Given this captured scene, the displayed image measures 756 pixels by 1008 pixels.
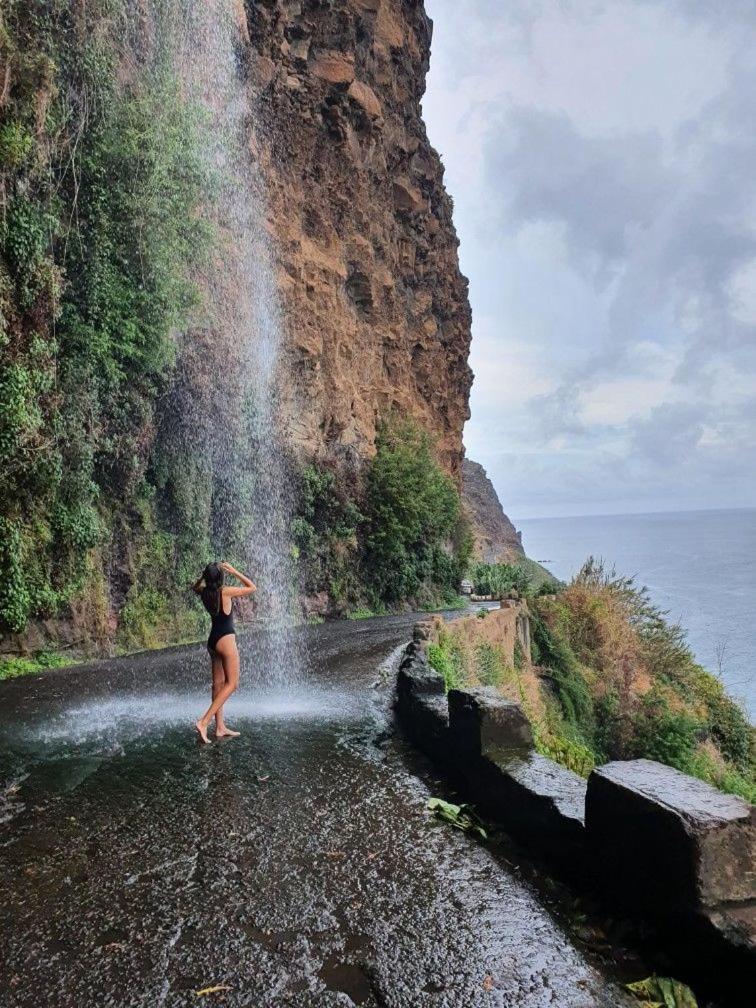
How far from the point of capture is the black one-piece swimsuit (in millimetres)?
6508

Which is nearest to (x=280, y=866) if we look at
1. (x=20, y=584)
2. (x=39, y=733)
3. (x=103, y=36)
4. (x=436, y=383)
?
(x=39, y=733)

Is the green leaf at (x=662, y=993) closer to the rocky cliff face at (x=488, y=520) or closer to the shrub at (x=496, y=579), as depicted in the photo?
the shrub at (x=496, y=579)

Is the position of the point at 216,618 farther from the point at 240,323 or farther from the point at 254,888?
the point at 240,323

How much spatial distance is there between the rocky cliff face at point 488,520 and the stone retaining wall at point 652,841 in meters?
62.0

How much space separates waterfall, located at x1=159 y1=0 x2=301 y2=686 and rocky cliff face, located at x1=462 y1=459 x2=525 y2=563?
4705 centimetres

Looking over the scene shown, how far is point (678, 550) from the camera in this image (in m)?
140

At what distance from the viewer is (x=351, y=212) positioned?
90.9ft

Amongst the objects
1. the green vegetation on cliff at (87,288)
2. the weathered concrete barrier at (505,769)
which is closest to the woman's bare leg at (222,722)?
the weathered concrete barrier at (505,769)

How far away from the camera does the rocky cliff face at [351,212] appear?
2283cm

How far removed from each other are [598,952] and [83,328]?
1251cm

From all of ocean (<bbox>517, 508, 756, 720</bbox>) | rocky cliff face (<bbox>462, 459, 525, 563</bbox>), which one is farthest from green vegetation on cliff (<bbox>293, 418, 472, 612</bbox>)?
rocky cliff face (<bbox>462, 459, 525, 563</bbox>)

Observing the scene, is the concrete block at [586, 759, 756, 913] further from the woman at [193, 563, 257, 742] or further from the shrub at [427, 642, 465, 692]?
the shrub at [427, 642, 465, 692]

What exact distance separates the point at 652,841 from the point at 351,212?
28.2m

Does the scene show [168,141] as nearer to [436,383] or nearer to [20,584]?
[20,584]
